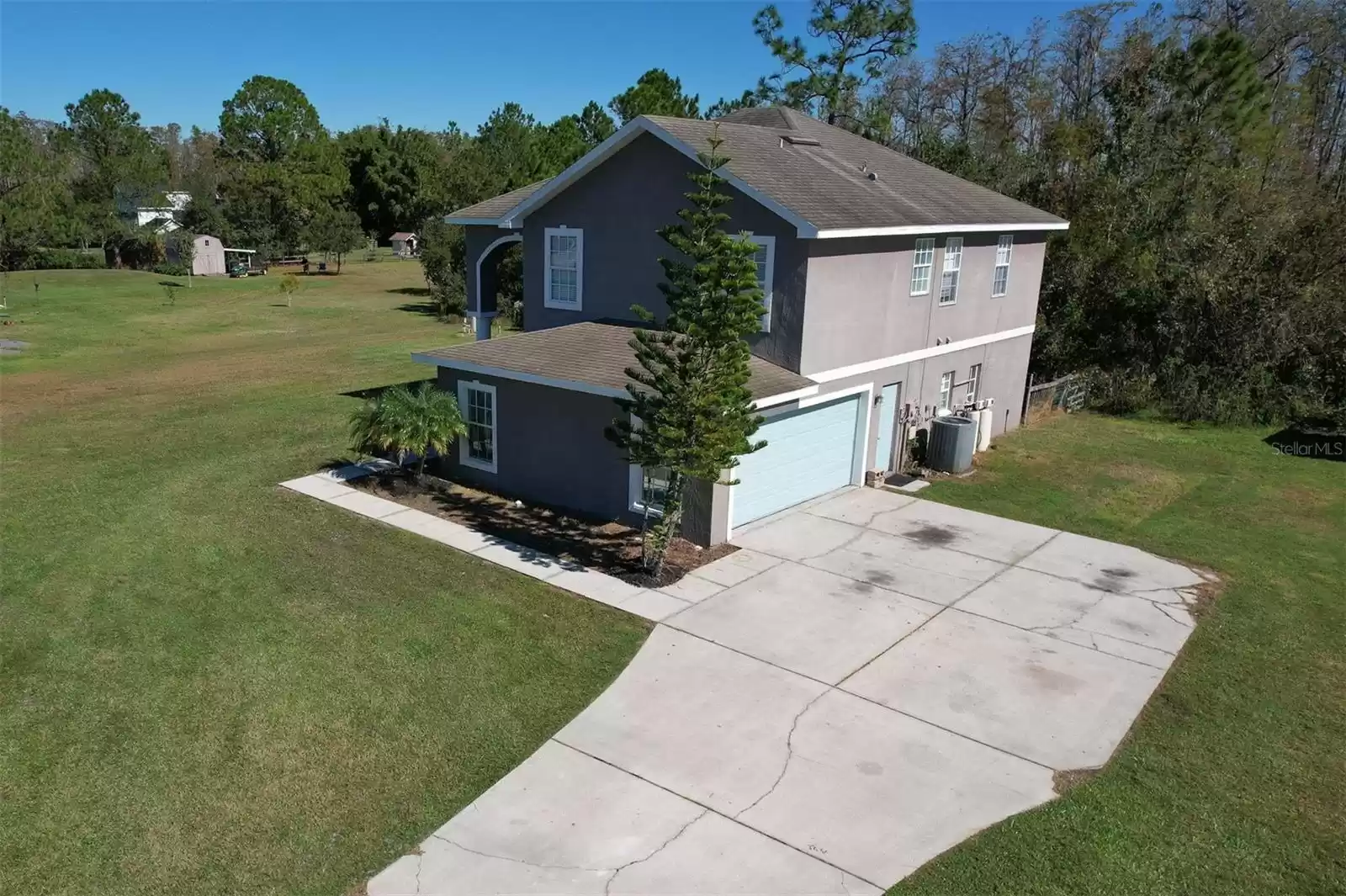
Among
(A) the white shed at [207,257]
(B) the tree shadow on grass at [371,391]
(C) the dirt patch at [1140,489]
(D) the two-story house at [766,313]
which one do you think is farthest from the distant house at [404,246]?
(C) the dirt patch at [1140,489]

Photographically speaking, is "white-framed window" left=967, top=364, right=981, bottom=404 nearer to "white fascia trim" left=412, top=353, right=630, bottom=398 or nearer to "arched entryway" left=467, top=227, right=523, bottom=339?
"white fascia trim" left=412, top=353, right=630, bottom=398

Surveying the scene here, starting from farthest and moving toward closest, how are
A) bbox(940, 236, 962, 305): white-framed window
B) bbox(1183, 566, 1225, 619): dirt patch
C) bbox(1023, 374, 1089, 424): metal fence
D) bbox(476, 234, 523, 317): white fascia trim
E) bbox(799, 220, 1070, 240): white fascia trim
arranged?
bbox(1023, 374, 1089, 424): metal fence, bbox(476, 234, 523, 317): white fascia trim, bbox(940, 236, 962, 305): white-framed window, bbox(799, 220, 1070, 240): white fascia trim, bbox(1183, 566, 1225, 619): dirt patch

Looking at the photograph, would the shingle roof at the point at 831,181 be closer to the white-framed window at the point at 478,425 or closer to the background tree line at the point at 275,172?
the white-framed window at the point at 478,425

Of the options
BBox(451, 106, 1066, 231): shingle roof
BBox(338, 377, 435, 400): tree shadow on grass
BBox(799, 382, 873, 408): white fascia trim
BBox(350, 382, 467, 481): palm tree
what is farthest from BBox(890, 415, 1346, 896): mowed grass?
BBox(338, 377, 435, 400): tree shadow on grass

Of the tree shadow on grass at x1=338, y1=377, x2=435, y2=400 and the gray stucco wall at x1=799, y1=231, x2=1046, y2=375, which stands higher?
the gray stucco wall at x1=799, y1=231, x2=1046, y2=375

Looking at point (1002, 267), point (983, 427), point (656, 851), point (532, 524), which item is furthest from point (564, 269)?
point (656, 851)

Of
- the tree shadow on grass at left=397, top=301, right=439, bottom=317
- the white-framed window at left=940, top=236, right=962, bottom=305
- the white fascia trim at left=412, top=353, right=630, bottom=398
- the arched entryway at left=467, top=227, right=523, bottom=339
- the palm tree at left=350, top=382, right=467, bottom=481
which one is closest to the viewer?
the white fascia trim at left=412, top=353, right=630, bottom=398

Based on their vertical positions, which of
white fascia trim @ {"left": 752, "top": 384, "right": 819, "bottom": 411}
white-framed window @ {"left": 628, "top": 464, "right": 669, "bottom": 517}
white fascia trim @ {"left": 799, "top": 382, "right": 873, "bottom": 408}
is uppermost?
white fascia trim @ {"left": 752, "top": 384, "right": 819, "bottom": 411}

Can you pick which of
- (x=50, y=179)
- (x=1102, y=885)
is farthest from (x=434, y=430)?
(x=50, y=179)
